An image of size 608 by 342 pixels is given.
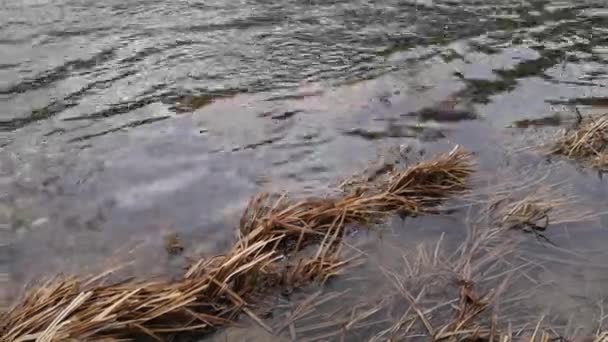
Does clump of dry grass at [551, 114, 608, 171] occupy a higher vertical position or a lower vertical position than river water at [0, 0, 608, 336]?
lower

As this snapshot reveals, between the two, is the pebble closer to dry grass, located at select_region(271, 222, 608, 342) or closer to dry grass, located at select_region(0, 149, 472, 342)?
dry grass, located at select_region(0, 149, 472, 342)

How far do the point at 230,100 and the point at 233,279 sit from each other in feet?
9.39

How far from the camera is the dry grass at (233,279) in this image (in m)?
3.38

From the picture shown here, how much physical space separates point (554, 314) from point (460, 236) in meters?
0.88

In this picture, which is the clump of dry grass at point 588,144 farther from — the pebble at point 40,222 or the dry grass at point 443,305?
the pebble at point 40,222

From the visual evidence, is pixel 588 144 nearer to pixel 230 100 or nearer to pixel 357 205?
pixel 357 205

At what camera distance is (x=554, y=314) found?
3.87 m

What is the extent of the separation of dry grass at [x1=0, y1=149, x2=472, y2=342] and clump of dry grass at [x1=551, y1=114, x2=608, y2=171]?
982mm

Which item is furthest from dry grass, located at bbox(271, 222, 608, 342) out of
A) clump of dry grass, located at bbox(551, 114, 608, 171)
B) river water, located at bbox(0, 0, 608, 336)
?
clump of dry grass, located at bbox(551, 114, 608, 171)

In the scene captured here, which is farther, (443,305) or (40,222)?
(40,222)

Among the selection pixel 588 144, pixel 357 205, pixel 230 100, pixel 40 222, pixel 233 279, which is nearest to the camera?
pixel 233 279

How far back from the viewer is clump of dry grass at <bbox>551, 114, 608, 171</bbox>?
18.0ft

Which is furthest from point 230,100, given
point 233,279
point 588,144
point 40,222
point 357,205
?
point 588,144

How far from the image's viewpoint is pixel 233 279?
153 inches
